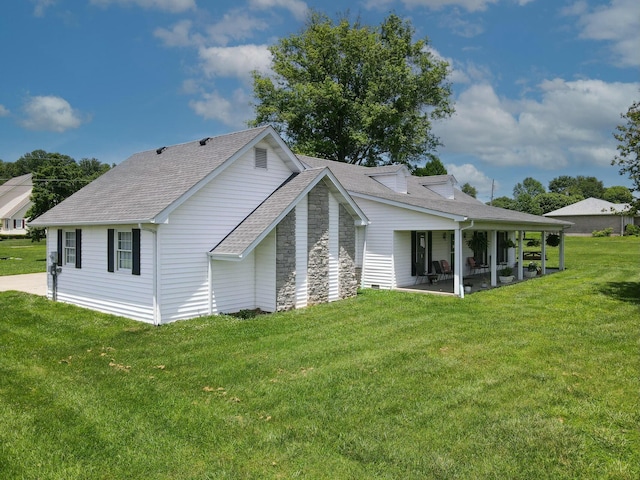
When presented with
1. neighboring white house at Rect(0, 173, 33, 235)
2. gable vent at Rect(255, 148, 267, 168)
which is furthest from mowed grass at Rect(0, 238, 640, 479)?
neighboring white house at Rect(0, 173, 33, 235)

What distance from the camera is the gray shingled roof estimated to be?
11148mm

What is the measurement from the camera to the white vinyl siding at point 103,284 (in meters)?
10.9

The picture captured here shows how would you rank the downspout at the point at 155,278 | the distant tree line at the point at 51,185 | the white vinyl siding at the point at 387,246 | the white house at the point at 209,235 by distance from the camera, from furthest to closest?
1. the distant tree line at the point at 51,185
2. the white vinyl siding at the point at 387,246
3. the white house at the point at 209,235
4. the downspout at the point at 155,278

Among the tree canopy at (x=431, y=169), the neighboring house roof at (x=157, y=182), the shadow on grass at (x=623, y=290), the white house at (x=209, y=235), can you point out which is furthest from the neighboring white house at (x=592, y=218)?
the neighboring house roof at (x=157, y=182)

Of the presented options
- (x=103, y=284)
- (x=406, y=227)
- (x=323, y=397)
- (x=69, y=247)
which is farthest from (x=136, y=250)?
(x=406, y=227)

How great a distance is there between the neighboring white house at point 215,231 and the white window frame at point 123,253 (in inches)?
1.4

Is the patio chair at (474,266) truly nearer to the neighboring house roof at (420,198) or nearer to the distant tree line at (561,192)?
the neighboring house roof at (420,198)

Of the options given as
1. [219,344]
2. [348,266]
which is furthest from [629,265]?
[219,344]

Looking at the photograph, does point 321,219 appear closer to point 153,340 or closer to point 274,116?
point 153,340

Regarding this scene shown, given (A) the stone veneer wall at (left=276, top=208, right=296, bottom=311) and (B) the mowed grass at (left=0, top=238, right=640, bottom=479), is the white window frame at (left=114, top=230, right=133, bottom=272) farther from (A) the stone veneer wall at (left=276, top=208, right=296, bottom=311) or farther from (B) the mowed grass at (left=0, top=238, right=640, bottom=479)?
(A) the stone veneer wall at (left=276, top=208, right=296, bottom=311)

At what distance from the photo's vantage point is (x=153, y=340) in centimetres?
A: 939

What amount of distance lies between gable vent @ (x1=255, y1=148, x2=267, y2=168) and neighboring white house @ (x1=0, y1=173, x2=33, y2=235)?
51.3 meters

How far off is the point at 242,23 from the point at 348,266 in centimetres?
1012

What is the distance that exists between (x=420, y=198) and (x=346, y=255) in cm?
699
